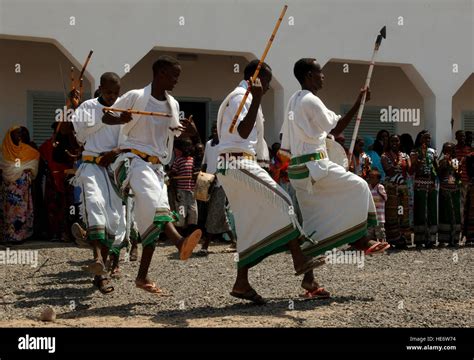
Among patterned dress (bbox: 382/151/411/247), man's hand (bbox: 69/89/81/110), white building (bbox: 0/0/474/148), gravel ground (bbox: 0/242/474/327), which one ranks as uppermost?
white building (bbox: 0/0/474/148)

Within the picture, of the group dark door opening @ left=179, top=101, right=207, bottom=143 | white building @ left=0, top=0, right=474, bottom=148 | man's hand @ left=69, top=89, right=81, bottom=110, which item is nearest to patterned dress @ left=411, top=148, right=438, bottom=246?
white building @ left=0, top=0, right=474, bottom=148

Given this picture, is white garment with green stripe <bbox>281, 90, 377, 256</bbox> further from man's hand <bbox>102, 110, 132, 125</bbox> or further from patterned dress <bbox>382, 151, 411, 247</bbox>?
patterned dress <bbox>382, 151, 411, 247</bbox>

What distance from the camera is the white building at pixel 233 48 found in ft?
37.4

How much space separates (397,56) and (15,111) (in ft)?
21.8

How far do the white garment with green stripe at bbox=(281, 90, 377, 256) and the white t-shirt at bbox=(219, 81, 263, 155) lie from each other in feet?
1.56

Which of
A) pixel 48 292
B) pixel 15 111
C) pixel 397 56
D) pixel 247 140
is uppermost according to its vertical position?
pixel 397 56

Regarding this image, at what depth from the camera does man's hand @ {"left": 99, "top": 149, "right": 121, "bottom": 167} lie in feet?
21.7

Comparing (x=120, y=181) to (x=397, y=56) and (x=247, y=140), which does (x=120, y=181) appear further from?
(x=397, y=56)

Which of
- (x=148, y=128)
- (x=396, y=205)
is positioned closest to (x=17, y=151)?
(x=396, y=205)

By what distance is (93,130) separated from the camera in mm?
6805

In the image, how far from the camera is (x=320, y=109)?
6.18 m

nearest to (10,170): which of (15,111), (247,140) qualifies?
(15,111)

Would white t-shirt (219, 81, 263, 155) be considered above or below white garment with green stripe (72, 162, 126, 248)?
above

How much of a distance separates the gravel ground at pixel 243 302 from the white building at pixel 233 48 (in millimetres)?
3686
